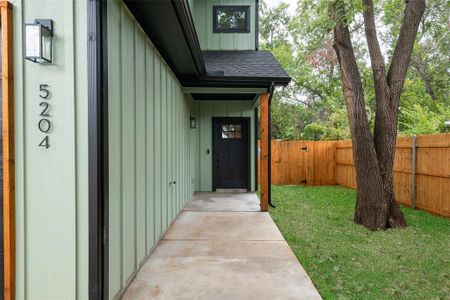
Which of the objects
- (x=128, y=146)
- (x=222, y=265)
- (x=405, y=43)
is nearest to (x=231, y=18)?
(x=405, y=43)

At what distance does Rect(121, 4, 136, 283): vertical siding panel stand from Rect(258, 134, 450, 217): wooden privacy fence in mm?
5798

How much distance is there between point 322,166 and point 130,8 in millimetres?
9623

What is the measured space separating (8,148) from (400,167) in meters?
7.72

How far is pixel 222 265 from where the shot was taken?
341 centimetres

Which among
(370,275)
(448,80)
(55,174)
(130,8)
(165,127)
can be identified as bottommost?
(370,275)

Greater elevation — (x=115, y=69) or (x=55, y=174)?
(x=115, y=69)

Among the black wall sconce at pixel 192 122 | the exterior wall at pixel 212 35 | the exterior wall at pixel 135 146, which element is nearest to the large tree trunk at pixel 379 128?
the exterior wall at pixel 212 35

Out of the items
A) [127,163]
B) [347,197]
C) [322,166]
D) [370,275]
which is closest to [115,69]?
[127,163]

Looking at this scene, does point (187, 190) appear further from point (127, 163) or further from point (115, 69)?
point (115, 69)

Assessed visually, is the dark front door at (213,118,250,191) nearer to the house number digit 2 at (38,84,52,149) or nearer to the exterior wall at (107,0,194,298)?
the exterior wall at (107,0,194,298)

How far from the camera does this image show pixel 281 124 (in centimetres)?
1838

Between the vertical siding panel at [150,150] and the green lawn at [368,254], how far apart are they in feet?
6.13

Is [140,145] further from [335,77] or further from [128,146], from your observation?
[335,77]

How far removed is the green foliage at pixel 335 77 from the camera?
10844 millimetres
